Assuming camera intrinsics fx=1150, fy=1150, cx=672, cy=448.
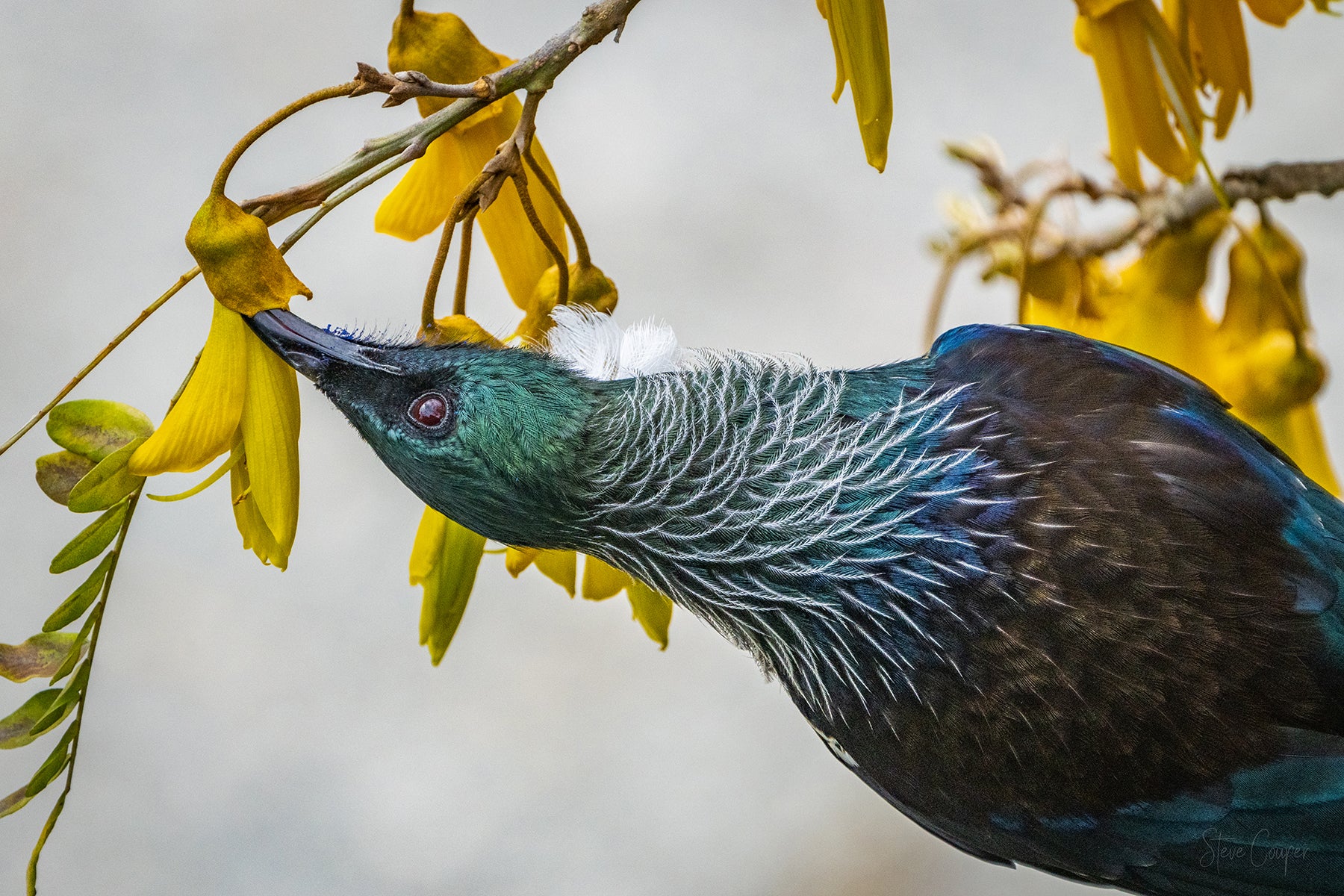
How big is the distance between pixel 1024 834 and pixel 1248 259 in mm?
359

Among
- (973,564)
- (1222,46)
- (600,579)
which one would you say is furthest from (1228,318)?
(600,579)

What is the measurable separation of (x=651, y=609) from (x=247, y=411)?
0.63 feet

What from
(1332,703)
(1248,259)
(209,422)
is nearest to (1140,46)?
(1248,259)

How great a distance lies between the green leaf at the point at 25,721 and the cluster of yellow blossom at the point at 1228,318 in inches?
20.0

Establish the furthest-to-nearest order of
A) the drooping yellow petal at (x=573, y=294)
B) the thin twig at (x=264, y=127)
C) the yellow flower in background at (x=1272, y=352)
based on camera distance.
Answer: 1. the yellow flower in background at (x=1272, y=352)
2. the drooping yellow petal at (x=573, y=294)
3. the thin twig at (x=264, y=127)

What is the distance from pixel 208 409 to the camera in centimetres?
39

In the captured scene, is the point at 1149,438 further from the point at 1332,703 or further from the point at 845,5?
the point at 845,5

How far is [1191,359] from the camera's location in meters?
0.68

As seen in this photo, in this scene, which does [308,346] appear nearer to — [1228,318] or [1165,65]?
[1165,65]

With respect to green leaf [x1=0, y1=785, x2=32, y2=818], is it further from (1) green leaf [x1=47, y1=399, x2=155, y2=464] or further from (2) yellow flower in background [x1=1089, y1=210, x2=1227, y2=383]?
(2) yellow flower in background [x1=1089, y1=210, x2=1227, y2=383]

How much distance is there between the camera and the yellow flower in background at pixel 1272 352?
0.63 m

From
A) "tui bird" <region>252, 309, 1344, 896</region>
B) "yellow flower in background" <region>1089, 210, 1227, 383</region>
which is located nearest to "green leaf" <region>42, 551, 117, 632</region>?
"tui bird" <region>252, 309, 1344, 896</region>
